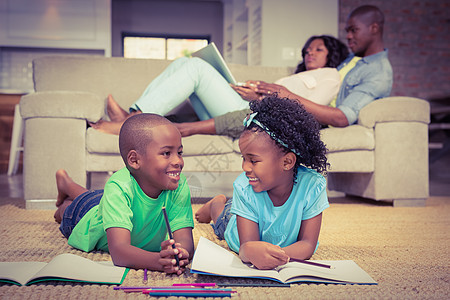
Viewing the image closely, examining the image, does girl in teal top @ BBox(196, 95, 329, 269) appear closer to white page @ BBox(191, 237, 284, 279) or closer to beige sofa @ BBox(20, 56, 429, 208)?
white page @ BBox(191, 237, 284, 279)

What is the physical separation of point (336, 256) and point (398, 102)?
125cm

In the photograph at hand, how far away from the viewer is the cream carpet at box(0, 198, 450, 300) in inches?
29.9

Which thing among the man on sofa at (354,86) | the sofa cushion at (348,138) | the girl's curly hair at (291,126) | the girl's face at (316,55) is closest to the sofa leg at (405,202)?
the sofa cushion at (348,138)

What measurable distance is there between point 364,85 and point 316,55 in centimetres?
31

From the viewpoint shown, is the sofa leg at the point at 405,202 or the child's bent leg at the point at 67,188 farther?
the sofa leg at the point at 405,202

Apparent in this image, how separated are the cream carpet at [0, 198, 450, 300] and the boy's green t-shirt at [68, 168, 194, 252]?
0.18ft

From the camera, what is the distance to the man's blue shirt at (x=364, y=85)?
2097 mm

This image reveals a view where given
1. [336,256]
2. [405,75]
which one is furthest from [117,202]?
[405,75]

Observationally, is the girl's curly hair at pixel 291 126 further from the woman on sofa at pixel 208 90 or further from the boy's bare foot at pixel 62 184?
the woman on sofa at pixel 208 90

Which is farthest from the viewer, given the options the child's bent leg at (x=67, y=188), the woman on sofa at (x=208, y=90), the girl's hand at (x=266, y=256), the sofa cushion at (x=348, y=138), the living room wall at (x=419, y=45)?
the living room wall at (x=419, y=45)

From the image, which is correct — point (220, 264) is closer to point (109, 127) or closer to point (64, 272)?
point (64, 272)

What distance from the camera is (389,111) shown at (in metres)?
2.07

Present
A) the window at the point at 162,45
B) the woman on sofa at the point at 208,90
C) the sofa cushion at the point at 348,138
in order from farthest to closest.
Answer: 1. the window at the point at 162,45
2. the sofa cushion at the point at 348,138
3. the woman on sofa at the point at 208,90

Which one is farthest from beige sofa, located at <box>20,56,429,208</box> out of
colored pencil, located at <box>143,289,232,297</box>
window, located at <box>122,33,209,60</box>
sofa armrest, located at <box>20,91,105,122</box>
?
window, located at <box>122,33,209,60</box>
